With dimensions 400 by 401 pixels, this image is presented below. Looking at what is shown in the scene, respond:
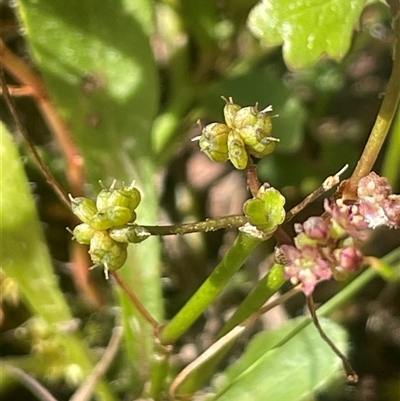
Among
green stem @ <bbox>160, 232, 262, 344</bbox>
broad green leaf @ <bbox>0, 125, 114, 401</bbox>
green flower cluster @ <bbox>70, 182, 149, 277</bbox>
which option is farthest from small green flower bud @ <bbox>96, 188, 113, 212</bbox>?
broad green leaf @ <bbox>0, 125, 114, 401</bbox>

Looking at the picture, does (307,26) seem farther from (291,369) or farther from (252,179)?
(291,369)

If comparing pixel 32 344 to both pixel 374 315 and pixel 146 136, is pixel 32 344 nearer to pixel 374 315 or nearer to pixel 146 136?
pixel 146 136

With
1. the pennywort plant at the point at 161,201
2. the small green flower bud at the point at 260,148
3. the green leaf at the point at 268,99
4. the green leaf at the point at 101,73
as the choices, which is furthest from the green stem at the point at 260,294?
the green leaf at the point at 268,99

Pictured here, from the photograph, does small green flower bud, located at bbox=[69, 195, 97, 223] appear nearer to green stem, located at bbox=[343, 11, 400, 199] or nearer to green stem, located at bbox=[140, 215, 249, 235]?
green stem, located at bbox=[140, 215, 249, 235]

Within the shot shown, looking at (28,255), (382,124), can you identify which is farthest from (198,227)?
(28,255)

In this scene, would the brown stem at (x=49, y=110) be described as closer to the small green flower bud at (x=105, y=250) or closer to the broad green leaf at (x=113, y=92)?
the broad green leaf at (x=113, y=92)

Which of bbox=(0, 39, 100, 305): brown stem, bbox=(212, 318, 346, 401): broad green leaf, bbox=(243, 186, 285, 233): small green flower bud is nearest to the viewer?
bbox=(243, 186, 285, 233): small green flower bud

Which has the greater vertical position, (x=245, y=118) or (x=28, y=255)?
(x=245, y=118)
